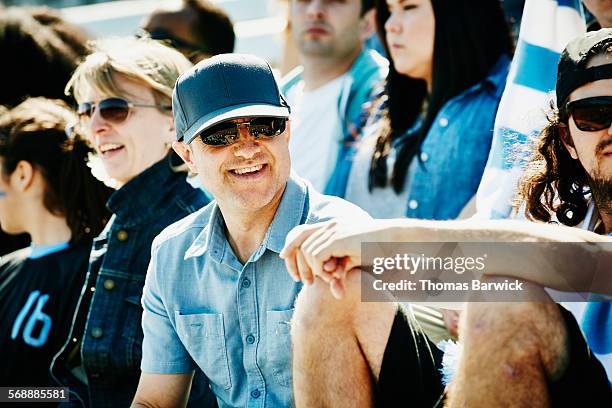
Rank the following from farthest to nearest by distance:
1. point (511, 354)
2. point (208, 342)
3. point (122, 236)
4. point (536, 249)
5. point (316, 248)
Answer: point (122, 236)
point (208, 342)
point (316, 248)
point (536, 249)
point (511, 354)

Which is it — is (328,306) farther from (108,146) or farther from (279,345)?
(108,146)

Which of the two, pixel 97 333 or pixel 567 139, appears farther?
pixel 97 333

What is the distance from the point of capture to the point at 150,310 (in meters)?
3.10

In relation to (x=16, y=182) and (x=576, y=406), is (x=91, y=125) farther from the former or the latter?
(x=576, y=406)

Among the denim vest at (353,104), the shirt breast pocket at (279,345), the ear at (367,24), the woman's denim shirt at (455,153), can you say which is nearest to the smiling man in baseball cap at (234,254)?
the shirt breast pocket at (279,345)

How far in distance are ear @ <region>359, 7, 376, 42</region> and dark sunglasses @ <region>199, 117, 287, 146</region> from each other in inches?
88.9

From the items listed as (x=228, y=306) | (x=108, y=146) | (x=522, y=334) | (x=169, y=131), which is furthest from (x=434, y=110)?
(x=522, y=334)

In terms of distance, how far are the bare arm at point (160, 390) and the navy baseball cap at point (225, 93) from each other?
0.87 meters

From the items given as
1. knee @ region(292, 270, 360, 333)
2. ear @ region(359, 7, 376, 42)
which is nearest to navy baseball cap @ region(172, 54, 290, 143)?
knee @ region(292, 270, 360, 333)

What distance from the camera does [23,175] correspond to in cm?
429

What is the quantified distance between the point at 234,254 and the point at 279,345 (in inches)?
14.3

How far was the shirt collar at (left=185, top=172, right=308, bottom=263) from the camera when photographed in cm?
288

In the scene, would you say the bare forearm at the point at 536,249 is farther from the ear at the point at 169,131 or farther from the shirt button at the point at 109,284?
the ear at the point at 169,131

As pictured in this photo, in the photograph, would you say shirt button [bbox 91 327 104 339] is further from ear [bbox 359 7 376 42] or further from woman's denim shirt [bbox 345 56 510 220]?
ear [bbox 359 7 376 42]
